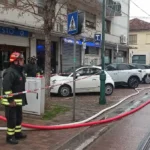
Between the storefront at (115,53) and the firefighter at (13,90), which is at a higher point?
the storefront at (115,53)

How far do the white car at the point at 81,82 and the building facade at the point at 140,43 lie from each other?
115 feet

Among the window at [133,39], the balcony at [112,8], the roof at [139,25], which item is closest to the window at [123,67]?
the balcony at [112,8]

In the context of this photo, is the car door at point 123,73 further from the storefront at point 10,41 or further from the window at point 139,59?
the window at point 139,59

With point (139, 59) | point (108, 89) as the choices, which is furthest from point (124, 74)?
point (139, 59)

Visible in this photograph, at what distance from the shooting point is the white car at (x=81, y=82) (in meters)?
13.6

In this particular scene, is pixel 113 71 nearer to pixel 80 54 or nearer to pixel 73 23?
pixel 80 54

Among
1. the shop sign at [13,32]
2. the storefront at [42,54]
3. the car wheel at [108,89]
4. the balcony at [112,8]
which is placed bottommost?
the car wheel at [108,89]

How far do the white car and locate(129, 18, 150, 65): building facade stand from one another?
35.1m

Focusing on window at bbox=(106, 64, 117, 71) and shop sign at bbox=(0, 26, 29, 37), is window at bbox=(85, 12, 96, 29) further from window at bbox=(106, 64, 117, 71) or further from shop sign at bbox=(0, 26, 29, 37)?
shop sign at bbox=(0, 26, 29, 37)

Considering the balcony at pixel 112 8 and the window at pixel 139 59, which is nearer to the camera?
the balcony at pixel 112 8

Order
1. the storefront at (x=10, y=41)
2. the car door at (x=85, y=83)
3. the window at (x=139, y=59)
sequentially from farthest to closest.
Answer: the window at (x=139, y=59) → the storefront at (x=10, y=41) → the car door at (x=85, y=83)

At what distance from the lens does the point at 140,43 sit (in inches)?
1973

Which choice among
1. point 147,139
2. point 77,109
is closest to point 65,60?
point 77,109

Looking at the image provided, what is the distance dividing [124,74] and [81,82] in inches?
184
